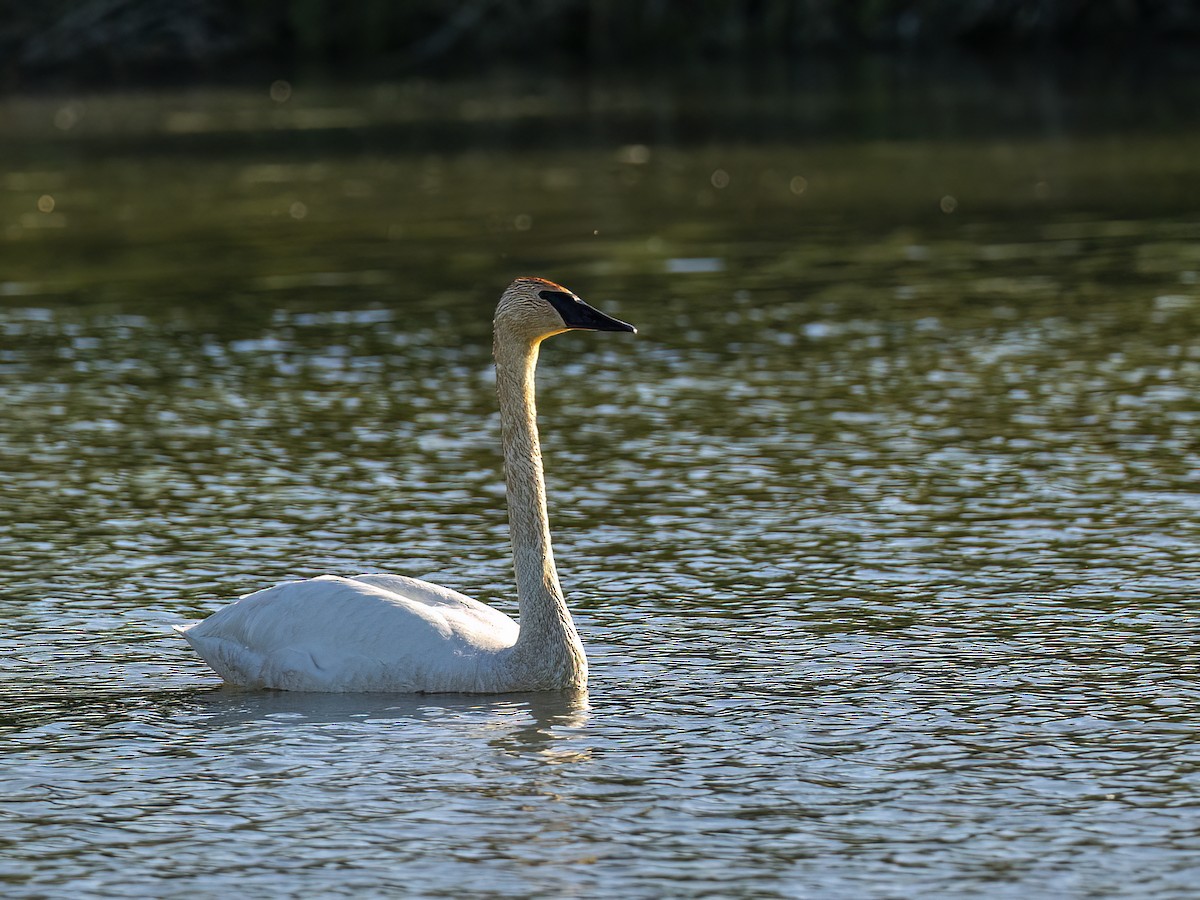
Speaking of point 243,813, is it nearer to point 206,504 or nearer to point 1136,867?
point 1136,867

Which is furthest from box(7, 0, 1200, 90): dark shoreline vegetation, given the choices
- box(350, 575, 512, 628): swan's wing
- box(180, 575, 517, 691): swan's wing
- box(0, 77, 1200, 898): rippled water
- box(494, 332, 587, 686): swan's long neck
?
box(180, 575, 517, 691): swan's wing

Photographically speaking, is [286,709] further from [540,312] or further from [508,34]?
[508,34]

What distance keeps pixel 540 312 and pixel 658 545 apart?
2670 mm

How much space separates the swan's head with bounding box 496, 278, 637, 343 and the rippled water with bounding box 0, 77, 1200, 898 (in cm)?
141

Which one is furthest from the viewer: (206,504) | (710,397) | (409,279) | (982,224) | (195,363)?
(982,224)

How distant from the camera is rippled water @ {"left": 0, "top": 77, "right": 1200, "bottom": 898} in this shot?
7.51 m

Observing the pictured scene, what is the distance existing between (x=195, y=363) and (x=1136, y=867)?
11.6 meters

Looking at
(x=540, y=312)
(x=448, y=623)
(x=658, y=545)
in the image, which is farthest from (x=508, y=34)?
(x=448, y=623)

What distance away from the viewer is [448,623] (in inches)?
363

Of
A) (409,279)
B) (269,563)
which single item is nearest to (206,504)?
(269,563)

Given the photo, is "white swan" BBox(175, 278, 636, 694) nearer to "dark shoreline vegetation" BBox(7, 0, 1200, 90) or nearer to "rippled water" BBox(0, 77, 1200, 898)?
"rippled water" BBox(0, 77, 1200, 898)

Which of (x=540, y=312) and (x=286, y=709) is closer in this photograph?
(x=286, y=709)

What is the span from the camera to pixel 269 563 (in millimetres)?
11422

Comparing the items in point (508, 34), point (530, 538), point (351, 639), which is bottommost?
point (351, 639)
